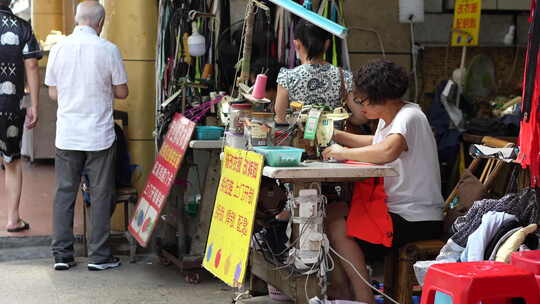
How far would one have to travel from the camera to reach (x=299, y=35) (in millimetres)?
5711

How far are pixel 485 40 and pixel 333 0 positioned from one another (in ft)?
8.18

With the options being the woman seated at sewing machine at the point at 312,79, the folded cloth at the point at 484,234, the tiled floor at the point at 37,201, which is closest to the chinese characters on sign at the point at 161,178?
the woman seated at sewing machine at the point at 312,79

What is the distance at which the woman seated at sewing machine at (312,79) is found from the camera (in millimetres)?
5629

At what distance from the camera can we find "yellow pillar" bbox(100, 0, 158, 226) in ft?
23.7

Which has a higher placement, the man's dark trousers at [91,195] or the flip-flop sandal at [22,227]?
the man's dark trousers at [91,195]

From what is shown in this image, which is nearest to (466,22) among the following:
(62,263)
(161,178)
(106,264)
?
(161,178)

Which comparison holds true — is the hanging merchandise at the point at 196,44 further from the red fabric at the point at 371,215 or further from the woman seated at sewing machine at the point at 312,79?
the red fabric at the point at 371,215

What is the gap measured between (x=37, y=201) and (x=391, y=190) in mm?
5326

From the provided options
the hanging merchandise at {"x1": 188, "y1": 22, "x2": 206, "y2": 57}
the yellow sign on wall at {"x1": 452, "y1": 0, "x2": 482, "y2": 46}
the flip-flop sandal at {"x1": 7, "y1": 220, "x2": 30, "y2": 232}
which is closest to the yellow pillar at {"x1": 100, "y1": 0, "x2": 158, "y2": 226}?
the hanging merchandise at {"x1": 188, "y1": 22, "x2": 206, "y2": 57}

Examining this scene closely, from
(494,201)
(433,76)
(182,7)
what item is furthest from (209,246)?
(433,76)

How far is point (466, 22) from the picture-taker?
25.6ft

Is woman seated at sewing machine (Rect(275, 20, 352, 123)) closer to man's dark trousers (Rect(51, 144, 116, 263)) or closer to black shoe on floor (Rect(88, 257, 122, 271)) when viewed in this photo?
man's dark trousers (Rect(51, 144, 116, 263))

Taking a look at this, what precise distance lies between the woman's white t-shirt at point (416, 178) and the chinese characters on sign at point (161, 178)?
Result: 179cm

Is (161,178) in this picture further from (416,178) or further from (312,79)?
(416,178)
